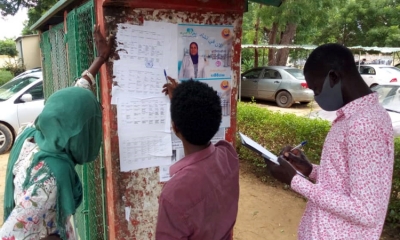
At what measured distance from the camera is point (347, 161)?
1482 millimetres

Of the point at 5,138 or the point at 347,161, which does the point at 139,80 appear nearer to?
the point at 347,161

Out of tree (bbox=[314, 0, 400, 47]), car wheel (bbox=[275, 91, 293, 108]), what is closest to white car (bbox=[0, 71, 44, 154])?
car wheel (bbox=[275, 91, 293, 108])

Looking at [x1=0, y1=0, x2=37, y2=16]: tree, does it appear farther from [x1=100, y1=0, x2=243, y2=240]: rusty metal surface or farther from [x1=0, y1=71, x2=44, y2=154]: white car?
[x1=100, y1=0, x2=243, y2=240]: rusty metal surface

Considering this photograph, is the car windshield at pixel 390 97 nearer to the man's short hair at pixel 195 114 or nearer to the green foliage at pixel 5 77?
the man's short hair at pixel 195 114

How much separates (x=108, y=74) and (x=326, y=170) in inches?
54.7

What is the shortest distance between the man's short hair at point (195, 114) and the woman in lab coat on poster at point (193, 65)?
95cm

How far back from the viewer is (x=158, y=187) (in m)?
2.44

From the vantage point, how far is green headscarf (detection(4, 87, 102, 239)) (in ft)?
5.30

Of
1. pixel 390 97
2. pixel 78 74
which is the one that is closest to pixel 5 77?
pixel 78 74

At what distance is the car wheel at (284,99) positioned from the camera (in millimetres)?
12702

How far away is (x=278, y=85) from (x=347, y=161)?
460 inches

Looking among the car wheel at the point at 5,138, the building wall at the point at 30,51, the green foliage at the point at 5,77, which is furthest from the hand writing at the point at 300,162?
the building wall at the point at 30,51

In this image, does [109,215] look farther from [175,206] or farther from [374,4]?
[374,4]

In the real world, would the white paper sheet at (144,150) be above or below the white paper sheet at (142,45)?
below
